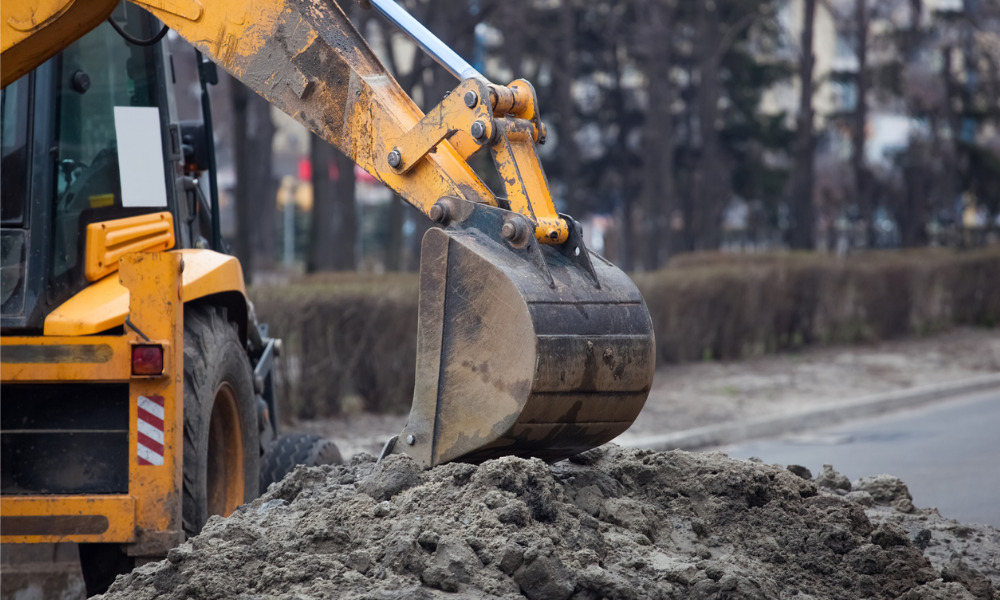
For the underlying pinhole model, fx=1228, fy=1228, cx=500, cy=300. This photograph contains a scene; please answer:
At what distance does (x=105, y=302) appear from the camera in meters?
5.06

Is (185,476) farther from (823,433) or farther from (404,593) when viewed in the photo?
(823,433)

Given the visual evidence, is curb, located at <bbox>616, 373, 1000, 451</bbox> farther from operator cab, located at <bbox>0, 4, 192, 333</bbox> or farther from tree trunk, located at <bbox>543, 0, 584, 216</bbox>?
tree trunk, located at <bbox>543, 0, 584, 216</bbox>

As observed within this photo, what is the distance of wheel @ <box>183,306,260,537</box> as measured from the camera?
507 cm

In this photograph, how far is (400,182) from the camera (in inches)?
184

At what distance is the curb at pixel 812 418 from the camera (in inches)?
420

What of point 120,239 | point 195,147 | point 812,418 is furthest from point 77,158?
point 812,418

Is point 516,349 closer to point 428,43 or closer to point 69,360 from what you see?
point 428,43

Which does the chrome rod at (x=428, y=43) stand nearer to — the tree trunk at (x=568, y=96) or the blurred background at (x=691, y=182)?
the blurred background at (x=691, y=182)

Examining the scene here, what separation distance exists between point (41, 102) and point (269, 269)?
28.2m

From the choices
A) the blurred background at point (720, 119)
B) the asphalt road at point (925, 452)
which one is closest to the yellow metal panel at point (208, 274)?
the asphalt road at point (925, 452)

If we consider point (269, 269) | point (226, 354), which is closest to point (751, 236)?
point (269, 269)

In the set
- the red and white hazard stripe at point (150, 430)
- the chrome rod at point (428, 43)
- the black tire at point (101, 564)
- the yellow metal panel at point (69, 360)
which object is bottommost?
the black tire at point (101, 564)

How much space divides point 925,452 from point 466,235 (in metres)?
7.38

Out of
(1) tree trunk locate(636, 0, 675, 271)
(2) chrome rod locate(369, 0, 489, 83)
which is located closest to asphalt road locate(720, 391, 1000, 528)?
(2) chrome rod locate(369, 0, 489, 83)
